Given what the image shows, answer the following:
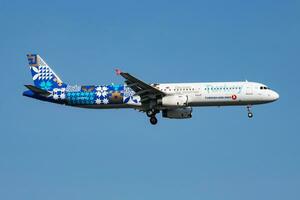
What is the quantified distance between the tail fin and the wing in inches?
370

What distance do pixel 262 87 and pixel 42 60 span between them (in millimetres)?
26771

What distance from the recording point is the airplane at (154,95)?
75.1 m

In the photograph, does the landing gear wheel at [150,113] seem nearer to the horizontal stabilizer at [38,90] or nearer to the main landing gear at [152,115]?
the main landing gear at [152,115]

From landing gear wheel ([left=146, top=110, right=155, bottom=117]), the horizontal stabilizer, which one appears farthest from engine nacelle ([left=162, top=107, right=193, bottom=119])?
the horizontal stabilizer

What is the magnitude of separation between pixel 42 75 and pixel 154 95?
574 inches

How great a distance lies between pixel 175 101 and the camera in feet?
245

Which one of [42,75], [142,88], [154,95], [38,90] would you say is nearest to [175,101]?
[154,95]

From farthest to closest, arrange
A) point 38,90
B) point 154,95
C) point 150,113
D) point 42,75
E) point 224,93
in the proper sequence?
point 42,75, point 150,113, point 38,90, point 154,95, point 224,93

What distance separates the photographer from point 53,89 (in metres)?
79.4

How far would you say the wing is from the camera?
73312 millimetres

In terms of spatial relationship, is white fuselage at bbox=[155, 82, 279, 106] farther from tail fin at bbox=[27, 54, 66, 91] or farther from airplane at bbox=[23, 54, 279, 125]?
tail fin at bbox=[27, 54, 66, 91]

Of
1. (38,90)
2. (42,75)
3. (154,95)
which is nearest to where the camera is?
(154,95)

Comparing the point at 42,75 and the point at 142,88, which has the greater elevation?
the point at 42,75

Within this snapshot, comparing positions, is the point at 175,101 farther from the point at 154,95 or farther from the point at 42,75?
the point at 42,75
